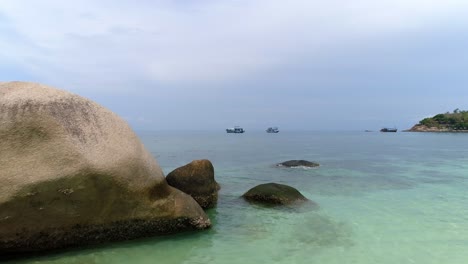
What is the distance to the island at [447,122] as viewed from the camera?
378 ft

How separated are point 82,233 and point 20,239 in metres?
1.11

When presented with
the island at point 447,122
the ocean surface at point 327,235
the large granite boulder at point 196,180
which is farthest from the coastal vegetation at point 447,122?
the large granite boulder at point 196,180

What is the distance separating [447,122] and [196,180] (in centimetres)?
13163

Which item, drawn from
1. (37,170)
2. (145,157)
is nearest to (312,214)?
(145,157)

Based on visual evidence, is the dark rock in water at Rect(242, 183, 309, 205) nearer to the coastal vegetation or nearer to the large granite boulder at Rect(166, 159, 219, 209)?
the large granite boulder at Rect(166, 159, 219, 209)

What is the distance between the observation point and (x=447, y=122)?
12156 centimetres

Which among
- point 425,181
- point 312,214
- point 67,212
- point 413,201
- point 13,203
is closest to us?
point 13,203

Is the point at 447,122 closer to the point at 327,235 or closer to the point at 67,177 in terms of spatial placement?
the point at 327,235

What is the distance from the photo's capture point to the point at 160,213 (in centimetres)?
847

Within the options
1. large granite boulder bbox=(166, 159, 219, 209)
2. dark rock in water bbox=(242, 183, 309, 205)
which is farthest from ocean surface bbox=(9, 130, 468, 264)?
large granite boulder bbox=(166, 159, 219, 209)

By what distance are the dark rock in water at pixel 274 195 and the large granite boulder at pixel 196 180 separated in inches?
76.7

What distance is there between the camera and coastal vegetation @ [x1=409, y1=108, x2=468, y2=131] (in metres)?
115

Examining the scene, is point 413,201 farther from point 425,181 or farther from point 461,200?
point 425,181

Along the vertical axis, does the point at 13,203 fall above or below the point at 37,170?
below
